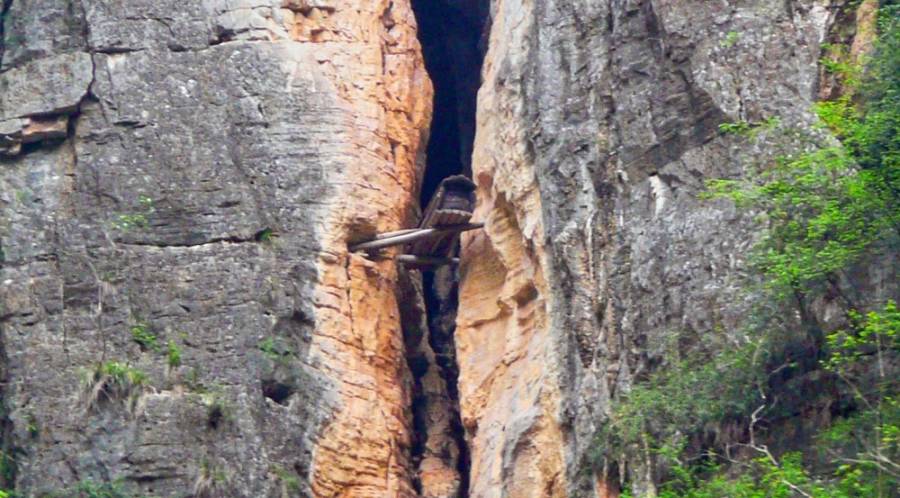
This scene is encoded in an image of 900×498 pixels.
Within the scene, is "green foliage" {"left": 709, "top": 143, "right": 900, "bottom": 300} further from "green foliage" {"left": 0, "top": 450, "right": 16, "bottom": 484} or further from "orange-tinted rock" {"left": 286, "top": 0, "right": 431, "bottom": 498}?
"green foliage" {"left": 0, "top": 450, "right": 16, "bottom": 484}

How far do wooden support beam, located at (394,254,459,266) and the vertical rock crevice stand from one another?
41 cm

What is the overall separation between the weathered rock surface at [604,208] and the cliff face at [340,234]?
0.03 meters

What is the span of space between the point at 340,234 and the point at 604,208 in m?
3.41

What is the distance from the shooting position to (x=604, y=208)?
17484mm

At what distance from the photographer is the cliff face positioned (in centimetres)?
1688

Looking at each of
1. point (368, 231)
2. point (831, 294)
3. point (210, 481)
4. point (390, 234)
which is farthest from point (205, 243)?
point (831, 294)

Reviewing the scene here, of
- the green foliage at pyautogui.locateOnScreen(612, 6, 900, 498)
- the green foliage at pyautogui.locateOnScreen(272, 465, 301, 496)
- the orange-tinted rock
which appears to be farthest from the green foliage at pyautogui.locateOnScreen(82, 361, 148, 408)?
the green foliage at pyautogui.locateOnScreen(612, 6, 900, 498)

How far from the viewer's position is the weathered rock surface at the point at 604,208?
1639cm

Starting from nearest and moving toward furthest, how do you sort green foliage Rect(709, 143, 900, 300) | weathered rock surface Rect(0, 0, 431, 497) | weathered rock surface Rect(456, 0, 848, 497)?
1. green foliage Rect(709, 143, 900, 300)
2. weathered rock surface Rect(456, 0, 848, 497)
3. weathered rock surface Rect(0, 0, 431, 497)

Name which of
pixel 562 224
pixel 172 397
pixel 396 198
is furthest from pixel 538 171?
pixel 172 397

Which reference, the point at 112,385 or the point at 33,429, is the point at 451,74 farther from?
the point at 33,429

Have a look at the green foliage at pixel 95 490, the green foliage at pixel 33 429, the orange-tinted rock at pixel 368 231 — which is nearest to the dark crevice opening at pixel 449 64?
the orange-tinted rock at pixel 368 231

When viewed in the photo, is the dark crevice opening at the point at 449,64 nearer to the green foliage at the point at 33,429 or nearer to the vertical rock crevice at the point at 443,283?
the vertical rock crevice at the point at 443,283

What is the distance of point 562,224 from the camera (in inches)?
701
